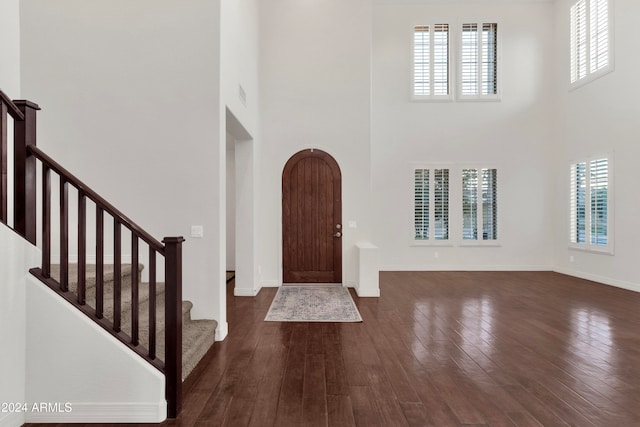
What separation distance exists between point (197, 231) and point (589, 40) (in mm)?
8512

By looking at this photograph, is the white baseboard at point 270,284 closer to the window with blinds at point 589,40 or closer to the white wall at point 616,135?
the white wall at point 616,135

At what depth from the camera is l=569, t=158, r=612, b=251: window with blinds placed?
22.8ft

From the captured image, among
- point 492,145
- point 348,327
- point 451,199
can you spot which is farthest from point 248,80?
point 492,145

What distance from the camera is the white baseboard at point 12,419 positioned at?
2.10 metres

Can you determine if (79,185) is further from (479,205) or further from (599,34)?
(599,34)

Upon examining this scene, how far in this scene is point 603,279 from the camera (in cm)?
701

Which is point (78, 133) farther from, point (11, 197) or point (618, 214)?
point (618, 214)

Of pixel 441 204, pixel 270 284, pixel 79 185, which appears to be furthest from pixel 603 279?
pixel 79 185

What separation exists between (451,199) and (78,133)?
24.2 feet

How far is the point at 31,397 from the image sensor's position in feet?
7.46

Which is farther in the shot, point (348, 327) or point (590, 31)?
point (590, 31)

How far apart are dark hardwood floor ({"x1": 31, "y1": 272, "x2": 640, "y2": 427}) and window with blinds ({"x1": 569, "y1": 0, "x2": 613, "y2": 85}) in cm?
481

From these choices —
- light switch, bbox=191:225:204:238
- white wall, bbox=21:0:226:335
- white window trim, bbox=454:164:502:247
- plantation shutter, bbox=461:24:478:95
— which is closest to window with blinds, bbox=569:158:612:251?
white window trim, bbox=454:164:502:247

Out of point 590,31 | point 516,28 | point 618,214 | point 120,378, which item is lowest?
point 120,378
